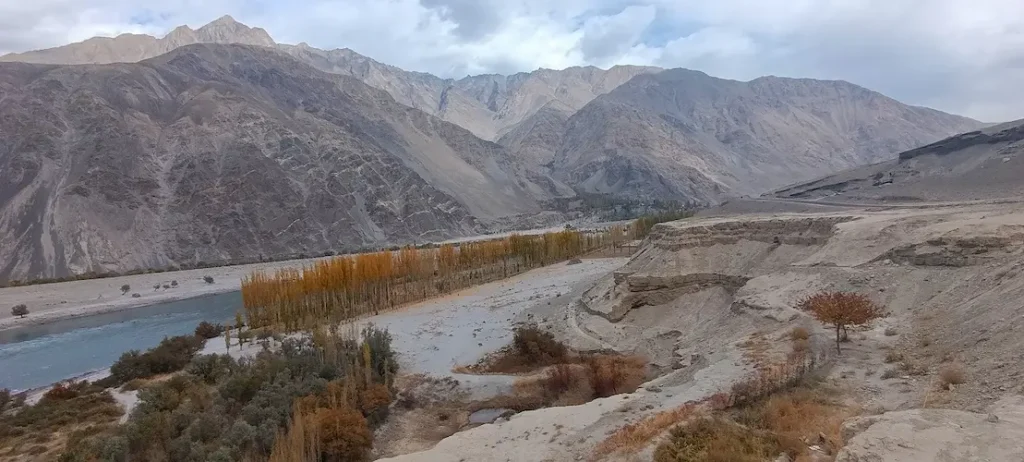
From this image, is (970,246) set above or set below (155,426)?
above

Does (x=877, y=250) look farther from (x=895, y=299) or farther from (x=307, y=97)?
(x=307, y=97)

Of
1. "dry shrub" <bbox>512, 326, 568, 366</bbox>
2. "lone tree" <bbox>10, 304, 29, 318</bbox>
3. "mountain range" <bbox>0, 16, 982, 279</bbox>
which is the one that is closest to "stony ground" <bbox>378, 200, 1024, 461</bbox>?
A: "dry shrub" <bbox>512, 326, 568, 366</bbox>

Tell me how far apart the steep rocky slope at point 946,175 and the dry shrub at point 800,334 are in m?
43.3

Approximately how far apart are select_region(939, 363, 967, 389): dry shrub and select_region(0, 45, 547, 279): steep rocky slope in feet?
307

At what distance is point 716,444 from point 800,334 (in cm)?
835

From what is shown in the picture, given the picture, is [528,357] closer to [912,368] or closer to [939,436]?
[912,368]

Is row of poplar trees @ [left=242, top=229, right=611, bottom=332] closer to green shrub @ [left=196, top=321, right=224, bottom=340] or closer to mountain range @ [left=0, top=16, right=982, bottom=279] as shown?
green shrub @ [left=196, top=321, right=224, bottom=340]

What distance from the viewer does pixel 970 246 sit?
19094 millimetres

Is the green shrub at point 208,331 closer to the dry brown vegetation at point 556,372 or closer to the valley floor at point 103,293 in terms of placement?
the valley floor at point 103,293

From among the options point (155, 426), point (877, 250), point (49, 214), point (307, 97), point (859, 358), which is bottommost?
point (155, 426)

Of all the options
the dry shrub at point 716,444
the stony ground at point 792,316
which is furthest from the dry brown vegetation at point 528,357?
the dry shrub at point 716,444

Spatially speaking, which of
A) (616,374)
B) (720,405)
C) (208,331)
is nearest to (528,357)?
(616,374)

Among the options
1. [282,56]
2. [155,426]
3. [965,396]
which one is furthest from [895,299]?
[282,56]

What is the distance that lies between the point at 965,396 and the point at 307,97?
153 meters
